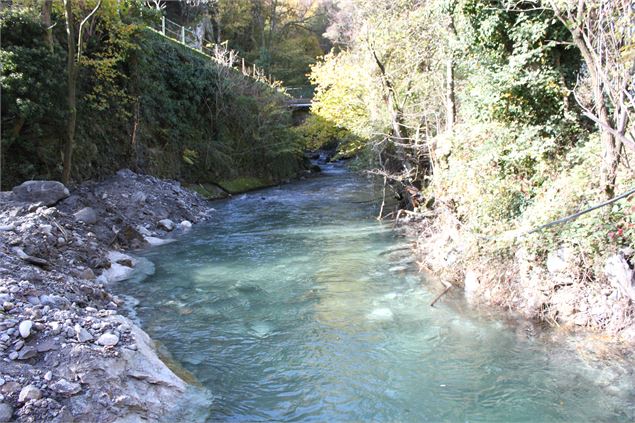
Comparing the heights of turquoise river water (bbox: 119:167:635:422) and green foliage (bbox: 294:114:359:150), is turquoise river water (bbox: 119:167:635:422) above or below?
below

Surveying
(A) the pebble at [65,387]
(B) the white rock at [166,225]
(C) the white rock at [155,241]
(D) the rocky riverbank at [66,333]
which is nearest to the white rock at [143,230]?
(C) the white rock at [155,241]

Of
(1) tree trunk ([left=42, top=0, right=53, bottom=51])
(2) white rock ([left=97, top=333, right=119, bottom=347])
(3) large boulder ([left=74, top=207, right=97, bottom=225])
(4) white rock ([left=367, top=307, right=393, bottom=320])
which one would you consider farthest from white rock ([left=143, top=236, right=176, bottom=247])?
(2) white rock ([left=97, top=333, right=119, bottom=347])

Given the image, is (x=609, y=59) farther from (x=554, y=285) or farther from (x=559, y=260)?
(x=554, y=285)

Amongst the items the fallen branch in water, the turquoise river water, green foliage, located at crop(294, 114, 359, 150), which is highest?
green foliage, located at crop(294, 114, 359, 150)

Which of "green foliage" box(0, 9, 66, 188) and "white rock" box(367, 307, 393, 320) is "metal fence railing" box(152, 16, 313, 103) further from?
"white rock" box(367, 307, 393, 320)

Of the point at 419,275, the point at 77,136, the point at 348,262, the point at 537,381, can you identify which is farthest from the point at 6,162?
the point at 537,381

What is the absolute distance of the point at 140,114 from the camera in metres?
21.0

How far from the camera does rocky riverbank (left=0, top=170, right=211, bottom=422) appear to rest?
193 inches

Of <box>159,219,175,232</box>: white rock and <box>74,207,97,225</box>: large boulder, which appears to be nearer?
<box>74,207,97,225</box>: large boulder

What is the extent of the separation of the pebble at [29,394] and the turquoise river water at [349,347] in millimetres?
1784

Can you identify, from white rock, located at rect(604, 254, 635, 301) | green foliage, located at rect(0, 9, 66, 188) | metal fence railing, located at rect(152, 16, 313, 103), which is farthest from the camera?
metal fence railing, located at rect(152, 16, 313, 103)

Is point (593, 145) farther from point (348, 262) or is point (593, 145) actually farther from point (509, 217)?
point (348, 262)

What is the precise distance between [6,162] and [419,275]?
478 inches

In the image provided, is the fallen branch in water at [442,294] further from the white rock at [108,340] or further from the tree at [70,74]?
the tree at [70,74]
